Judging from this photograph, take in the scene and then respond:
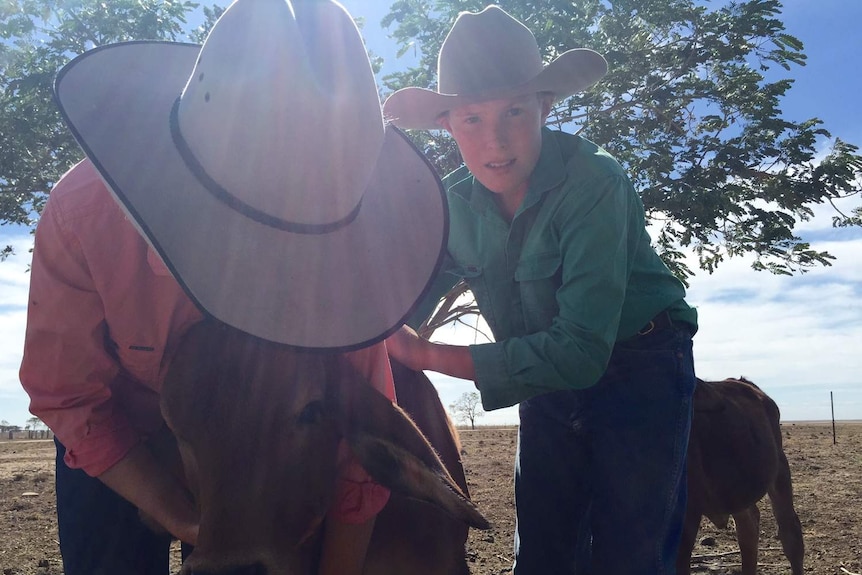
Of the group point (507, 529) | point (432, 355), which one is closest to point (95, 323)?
point (432, 355)

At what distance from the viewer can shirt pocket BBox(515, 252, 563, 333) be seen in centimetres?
303

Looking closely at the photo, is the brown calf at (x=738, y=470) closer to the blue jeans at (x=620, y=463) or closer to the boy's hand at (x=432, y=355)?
the blue jeans at (x=620, y=463)

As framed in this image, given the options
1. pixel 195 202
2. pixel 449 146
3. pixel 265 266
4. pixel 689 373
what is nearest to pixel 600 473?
pixel 689 373

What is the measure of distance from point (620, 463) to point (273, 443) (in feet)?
A: 4.96

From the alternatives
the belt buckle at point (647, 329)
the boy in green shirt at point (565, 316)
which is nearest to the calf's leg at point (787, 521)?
the boy in green shirt at point (565, 316)

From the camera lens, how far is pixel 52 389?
95.7 inches

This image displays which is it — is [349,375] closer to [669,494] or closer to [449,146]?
[669,494]

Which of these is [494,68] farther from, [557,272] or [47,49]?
[47,49]

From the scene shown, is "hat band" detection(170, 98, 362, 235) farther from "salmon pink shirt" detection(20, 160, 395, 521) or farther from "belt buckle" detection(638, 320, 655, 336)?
"belt buckle" detection(638, 320, 655, 336)

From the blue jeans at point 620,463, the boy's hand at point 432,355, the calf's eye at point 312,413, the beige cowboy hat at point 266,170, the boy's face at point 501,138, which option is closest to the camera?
the beige cowboy hat at point 266,170

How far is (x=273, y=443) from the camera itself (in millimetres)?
2182

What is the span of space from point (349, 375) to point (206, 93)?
97cm

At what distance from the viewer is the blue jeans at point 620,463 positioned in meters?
2.96

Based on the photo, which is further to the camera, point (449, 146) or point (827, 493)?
point (827, 493)
